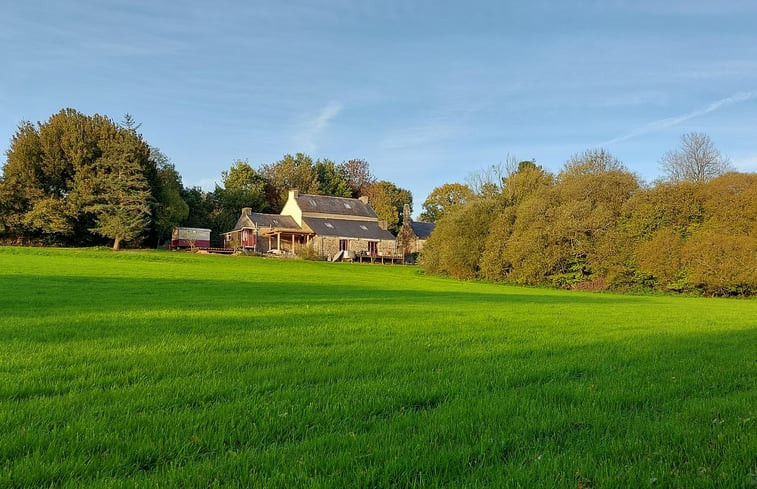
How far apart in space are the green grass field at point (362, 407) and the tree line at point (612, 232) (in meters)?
17.7

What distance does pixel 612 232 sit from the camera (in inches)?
992

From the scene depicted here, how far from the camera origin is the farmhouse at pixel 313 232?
161 ft

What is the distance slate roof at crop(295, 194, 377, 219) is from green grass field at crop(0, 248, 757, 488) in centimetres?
4627

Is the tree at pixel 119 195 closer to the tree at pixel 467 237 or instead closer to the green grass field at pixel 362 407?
the tree at pixel 467 237

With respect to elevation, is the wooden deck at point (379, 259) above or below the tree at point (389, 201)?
below

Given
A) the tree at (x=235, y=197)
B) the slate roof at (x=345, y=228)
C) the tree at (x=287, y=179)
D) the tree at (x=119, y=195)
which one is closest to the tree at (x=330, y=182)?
the tree at (x=287, y=179)

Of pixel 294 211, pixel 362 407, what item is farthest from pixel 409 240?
pixel 362 407

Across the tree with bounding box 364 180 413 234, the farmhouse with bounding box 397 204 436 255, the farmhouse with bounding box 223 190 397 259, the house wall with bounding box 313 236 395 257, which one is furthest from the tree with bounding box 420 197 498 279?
the tree with bounding box 364 180 413 234

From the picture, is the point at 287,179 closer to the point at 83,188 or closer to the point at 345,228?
the point at 345,228

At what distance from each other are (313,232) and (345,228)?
4.50 metres

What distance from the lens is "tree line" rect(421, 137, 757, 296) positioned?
22.0m

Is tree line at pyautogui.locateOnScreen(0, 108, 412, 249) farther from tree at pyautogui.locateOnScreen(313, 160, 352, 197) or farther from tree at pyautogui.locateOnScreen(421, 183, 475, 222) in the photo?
tree at pyautogui.locateOnScreen(421, 183, 475, 222)

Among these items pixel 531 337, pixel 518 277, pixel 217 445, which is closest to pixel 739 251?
pixel 518 277

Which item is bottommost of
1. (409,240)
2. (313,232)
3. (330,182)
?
(409,240)
